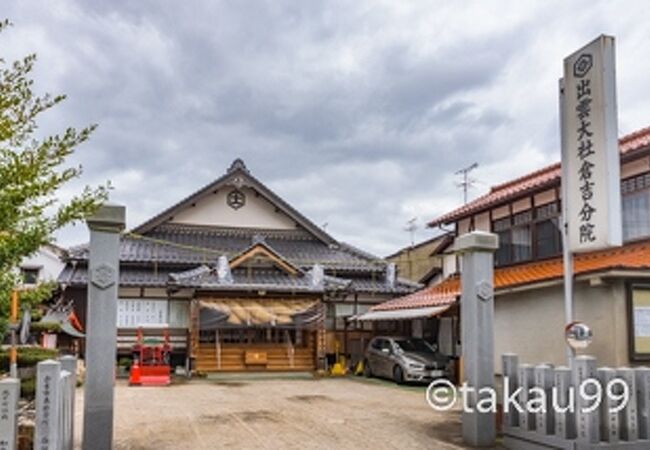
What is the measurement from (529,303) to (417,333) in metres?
10.7

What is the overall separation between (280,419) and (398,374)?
8158 millimetres

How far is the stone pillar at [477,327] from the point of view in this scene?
349 inches

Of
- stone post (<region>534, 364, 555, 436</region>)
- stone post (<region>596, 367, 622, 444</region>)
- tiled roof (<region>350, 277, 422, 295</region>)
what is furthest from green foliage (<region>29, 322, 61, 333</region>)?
stone post (<region>596, 367, 622, 444</region>)

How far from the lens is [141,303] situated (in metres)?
22.6

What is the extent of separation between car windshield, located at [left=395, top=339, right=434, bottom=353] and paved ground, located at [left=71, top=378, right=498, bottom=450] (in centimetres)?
223

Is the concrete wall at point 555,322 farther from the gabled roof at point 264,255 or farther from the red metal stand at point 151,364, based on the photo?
the gabled roof at point 264,255

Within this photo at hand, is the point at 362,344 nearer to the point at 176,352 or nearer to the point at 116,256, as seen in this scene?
the point at 176,352

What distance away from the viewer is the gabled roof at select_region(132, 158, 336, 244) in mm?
25422

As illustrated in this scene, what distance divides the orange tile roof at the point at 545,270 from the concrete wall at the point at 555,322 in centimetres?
37

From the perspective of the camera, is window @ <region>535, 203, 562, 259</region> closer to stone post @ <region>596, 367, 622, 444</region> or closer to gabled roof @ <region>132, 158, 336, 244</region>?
stone post @ <region>596, 367, 622, 444</region>

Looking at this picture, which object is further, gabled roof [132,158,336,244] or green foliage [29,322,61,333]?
gabled roof [132,158,336,244]

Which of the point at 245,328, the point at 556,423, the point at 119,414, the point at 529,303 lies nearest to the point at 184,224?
the point at 245,328

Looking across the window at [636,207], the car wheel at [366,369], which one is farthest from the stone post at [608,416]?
the car wheel at [366,369]

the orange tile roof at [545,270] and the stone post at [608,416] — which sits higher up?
the orange tile roof at [545,270]
